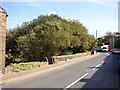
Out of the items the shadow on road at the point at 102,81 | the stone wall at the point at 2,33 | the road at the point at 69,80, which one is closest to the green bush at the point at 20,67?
the stone wall at the point at 2,33

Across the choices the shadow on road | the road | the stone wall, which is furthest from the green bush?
the shadow on road

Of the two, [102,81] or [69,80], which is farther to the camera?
[69,80]

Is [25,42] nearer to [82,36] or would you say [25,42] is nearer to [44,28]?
[44,28]

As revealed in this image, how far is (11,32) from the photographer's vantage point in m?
40.7

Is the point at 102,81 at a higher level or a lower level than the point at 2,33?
lower

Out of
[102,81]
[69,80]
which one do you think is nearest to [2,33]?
[69,80]

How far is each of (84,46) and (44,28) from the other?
1652 cm

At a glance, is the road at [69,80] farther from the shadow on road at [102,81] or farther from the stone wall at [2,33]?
the stone wall at [2,33]

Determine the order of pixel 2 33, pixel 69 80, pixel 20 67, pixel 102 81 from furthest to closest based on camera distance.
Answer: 1. pixel 20 67
2. pixel 2 33
3. pixel 69 80
4. pixel 102 81

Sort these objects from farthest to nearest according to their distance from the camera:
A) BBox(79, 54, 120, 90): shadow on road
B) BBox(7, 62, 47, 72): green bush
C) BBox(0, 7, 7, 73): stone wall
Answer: BBox(7, 62, 47, 72): green bush → BBox(0, 7, 7, 73): stone wall → BBox(79, 54, 120, 90): shadow on road

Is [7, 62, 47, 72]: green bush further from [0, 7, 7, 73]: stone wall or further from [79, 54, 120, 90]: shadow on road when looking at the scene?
[79, 54, 120, 90]: shadow on road

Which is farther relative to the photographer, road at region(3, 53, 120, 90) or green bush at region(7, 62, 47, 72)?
green bush at region(7, 62, 47, 72)

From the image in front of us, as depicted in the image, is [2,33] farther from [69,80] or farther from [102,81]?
[102,81]

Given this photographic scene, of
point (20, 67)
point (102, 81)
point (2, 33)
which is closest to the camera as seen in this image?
point (102, 81)
